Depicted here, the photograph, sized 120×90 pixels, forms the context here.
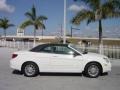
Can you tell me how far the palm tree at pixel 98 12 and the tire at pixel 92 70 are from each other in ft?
34.6

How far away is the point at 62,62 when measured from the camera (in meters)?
12.3

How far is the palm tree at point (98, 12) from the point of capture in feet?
74.5

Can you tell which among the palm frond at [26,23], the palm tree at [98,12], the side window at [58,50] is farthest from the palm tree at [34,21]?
the side window at [58,50]

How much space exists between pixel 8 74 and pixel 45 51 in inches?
80.1

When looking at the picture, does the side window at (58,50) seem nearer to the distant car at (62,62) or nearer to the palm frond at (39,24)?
the distant car at (62,62)

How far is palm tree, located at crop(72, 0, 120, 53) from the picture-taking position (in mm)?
22703

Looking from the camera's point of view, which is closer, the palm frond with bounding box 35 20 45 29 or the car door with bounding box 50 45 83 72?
the car door with bounding box 50 45 83 72

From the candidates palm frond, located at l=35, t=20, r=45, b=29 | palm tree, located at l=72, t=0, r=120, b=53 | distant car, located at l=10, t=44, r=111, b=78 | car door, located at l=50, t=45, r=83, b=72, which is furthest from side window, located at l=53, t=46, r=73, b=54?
palm frond, located at l=35, t=20, r=45, b=29

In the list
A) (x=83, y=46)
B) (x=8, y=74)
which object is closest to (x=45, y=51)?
(x=8, y=74)

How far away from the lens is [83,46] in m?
25.8

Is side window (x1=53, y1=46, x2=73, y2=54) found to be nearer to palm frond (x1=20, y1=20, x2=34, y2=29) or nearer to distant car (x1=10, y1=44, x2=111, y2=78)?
distant car (x1=10, y1=44, x2=111, y2=78)

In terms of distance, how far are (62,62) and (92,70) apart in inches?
53.5

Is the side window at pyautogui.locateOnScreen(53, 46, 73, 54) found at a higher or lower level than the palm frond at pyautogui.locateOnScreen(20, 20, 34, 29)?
lower

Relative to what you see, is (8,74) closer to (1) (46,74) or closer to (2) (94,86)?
(1) (46,74)
